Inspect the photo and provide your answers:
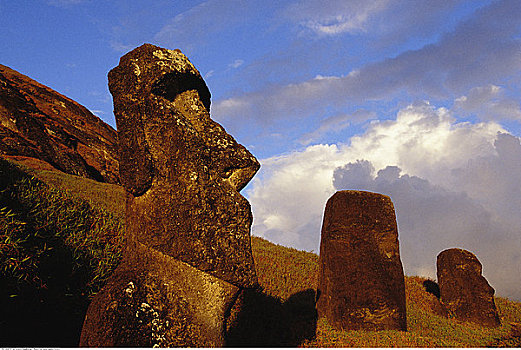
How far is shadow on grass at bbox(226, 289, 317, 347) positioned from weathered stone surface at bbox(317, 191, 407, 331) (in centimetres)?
76

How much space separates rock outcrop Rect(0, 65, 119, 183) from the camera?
27197 mm

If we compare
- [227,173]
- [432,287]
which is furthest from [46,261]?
[432,287]

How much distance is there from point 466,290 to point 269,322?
29.3ft

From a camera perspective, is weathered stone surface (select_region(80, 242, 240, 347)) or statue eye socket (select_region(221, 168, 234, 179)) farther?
statue eye socket (select_region(221, 168, 234, 179))

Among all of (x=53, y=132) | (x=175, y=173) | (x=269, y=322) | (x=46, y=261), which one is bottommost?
(x=269, y=322)

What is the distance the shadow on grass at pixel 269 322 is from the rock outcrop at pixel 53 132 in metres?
22.1

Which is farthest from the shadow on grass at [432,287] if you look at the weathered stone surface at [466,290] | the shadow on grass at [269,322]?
the shadow on grass at [269,322]

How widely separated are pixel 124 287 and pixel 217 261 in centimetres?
102

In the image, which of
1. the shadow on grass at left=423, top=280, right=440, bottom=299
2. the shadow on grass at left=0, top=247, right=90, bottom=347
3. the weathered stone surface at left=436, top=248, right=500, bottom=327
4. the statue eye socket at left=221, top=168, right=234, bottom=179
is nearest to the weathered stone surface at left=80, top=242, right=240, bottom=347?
the statue eye socket at left=221, top=168, right=234, bottom=179

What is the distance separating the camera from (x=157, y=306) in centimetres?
416

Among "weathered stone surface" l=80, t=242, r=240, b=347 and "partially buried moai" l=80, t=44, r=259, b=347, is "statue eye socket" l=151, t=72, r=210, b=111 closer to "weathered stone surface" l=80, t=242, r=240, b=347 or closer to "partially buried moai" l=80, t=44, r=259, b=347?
"partially buried moai" l=80, t=44, r=259, b=347

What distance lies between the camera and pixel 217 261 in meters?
4.34

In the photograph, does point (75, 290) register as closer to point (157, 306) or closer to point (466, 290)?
point (157, 306)

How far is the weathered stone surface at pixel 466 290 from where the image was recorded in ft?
44.4
